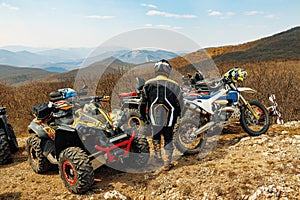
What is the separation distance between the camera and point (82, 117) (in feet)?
14.4

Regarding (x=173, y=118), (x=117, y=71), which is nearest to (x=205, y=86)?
(x=173, y=118)

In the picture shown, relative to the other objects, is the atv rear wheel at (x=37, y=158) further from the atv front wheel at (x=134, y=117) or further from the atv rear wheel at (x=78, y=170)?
the atv front wheel at (x=134, y=117)

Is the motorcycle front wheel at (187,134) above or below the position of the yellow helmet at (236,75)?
below

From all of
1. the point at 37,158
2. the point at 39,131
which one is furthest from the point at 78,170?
the point at 37,158

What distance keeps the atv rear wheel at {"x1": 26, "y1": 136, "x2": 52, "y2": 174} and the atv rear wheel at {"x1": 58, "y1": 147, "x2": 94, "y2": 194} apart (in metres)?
0.99

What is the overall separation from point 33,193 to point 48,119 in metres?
1.38

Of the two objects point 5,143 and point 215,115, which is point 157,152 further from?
point 5,143

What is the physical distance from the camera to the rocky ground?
3.69m

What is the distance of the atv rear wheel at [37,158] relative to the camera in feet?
16.3

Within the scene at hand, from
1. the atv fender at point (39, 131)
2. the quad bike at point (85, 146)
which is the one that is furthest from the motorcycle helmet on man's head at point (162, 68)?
the atv fender at point (39, 131)

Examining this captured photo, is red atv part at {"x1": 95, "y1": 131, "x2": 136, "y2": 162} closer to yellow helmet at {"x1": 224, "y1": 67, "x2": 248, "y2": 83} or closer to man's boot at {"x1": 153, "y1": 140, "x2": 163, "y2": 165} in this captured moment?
man's boot at {"x1": 153, "y1": 140, "x2": 163, "y2": 165}

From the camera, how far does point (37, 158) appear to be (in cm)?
507

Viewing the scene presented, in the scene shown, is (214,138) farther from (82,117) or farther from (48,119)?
(48,119)

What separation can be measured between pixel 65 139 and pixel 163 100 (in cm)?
181
